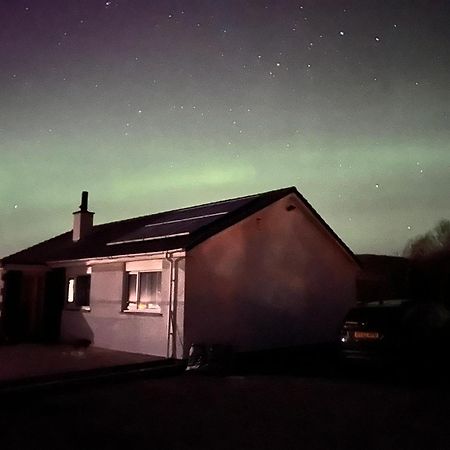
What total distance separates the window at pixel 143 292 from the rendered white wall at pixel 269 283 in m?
1.36

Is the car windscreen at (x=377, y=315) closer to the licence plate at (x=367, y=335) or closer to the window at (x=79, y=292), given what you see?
the licence plate at (x=367, y=335)

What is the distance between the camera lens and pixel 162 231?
695 inches

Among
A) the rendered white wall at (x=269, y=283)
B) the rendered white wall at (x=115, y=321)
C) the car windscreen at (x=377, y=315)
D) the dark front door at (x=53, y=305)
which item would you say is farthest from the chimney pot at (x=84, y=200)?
the car windscreen at (x=377, y=315)

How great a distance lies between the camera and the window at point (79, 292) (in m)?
19.0

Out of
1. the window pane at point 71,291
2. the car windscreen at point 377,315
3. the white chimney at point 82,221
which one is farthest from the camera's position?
the white chimney at point 82,221

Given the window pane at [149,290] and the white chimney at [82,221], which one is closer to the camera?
the window pane at [149,290]

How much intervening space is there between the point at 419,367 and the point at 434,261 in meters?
20.4

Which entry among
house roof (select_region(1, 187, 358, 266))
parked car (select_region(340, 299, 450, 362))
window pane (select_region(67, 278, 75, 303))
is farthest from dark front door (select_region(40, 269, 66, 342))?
parked car (select_region(340, 299, 450, 362))

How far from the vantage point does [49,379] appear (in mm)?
11930

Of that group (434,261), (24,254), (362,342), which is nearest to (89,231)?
(24,254)

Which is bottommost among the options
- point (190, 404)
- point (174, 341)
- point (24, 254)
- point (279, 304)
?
point (190, 404)

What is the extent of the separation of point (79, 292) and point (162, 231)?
4.10 meters

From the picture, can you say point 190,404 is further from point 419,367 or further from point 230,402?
point 419,367

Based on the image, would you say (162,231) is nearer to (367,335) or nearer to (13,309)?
(13,309)
